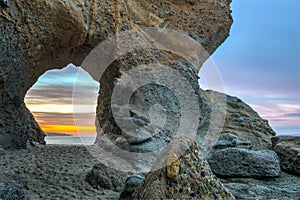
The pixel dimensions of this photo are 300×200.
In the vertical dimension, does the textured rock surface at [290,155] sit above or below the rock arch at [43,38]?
below

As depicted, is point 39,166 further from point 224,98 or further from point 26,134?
point 224,98

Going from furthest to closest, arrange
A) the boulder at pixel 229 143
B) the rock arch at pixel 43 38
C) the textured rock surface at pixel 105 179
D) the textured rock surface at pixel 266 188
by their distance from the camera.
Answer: the boulder at pixel 229 143 → the rock arch at pixel 43 38 → the textured rock surface at pixel 105 179 → the textured rock surface at pixel 266 188

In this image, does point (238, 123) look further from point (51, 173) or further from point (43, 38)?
point (51, 173)

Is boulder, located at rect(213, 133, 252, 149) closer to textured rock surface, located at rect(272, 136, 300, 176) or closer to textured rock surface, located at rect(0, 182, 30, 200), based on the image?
textured rock surface, located at rect(272, 136, 300, 176)

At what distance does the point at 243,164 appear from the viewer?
7207 mm

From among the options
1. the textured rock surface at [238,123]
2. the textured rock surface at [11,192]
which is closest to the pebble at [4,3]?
the textured rock surface at [11,192]

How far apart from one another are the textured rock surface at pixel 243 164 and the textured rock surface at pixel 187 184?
7.59 feet

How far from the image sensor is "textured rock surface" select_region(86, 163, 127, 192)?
5.91 metres

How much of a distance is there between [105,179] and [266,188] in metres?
2.59

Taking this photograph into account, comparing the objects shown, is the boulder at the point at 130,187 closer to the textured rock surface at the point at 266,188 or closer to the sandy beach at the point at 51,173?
the sandy beach at the point at 51,173

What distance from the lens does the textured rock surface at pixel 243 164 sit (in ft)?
23.3

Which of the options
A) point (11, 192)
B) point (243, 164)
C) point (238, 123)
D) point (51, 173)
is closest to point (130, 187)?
point (11, 192)

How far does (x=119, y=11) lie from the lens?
8672 mm

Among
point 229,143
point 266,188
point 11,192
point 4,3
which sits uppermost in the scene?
point 4,3
